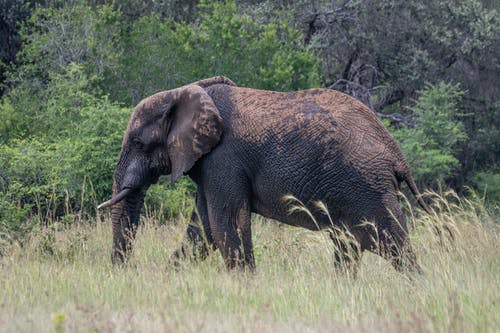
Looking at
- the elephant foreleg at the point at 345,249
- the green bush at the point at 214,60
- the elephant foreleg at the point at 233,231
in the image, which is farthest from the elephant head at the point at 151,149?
the green bush at the point at 214,60

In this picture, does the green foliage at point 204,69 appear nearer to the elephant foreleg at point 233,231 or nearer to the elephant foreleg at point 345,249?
the elephant foreleg at point 233,231

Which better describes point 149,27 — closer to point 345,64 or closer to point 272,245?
point 345,64

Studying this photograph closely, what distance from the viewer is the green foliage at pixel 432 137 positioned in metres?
18.0

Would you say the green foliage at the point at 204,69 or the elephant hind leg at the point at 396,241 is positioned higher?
the elephant hind leg at the point at 396,241

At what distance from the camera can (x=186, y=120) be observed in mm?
8867

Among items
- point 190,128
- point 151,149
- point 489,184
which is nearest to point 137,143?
point 151,149

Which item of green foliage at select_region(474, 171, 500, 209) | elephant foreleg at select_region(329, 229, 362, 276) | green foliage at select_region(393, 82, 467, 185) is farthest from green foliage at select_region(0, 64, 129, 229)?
green foliage at select_region(474, 171, 500, 209)

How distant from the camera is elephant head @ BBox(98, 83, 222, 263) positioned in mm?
8789

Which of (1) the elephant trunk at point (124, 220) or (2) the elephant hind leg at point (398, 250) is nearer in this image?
(2) the elephant hind leg at point (398, 250)

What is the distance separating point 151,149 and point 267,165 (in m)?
1.44

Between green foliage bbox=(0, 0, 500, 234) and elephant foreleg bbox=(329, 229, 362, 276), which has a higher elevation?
elephant foreleg bbox=(329, 229, 362, 276)

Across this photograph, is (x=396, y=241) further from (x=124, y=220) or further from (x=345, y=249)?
(x=124, y=220)

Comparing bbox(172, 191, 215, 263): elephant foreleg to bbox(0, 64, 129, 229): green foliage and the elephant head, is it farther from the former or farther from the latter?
bbox(0, 64, 129, 229): green foliage

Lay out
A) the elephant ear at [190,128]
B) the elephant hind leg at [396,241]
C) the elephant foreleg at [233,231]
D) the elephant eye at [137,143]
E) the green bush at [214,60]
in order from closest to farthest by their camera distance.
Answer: the elephant hind leg at [396,241] → the elephant foreleg at [233,231] → the elephant ear at [190,128] → the elephant eye at [137,143] → the green bush at [214,60]
